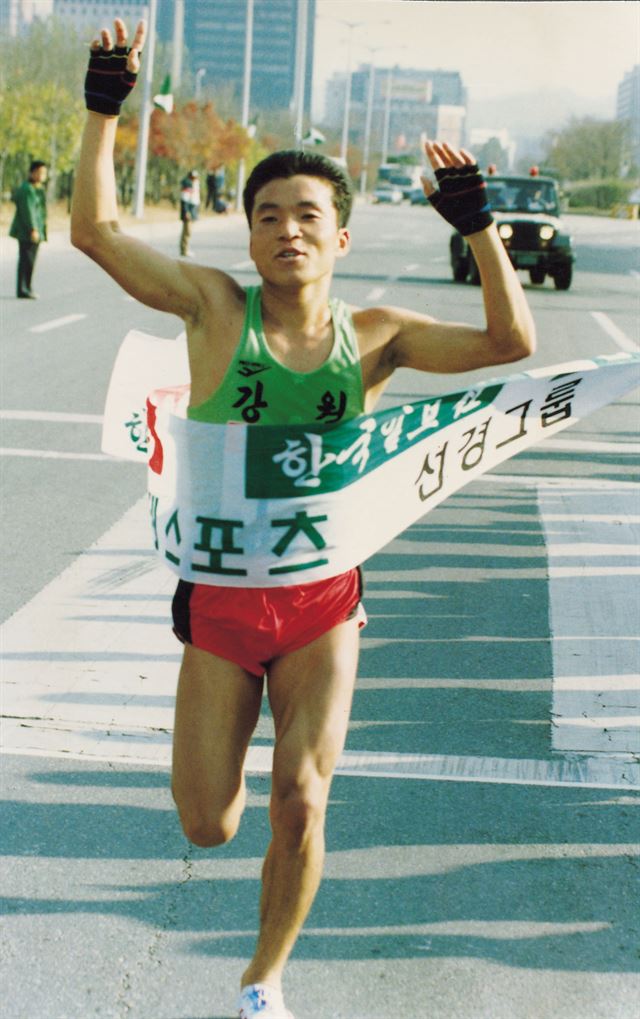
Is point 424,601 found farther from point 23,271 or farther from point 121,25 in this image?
point 23,271

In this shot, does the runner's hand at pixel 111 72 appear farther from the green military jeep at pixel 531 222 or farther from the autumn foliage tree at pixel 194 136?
the autumn foliage tree at pixel 194 136

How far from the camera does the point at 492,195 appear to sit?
88.8 feet

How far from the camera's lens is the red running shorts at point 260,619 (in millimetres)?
3520

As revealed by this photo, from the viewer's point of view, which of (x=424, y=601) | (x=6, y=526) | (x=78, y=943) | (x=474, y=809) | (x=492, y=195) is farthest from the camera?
(x=492, y=195)

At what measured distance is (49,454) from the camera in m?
11.0

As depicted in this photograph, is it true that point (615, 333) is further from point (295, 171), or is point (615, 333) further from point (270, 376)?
point (270, 376)

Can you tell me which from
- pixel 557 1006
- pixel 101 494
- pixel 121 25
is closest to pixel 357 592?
pixel 557 1006

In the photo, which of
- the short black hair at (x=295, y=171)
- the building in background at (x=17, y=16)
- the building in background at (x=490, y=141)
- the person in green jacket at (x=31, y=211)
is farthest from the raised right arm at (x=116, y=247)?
the building in background at (x=17, y=16)

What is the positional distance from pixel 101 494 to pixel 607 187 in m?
61.5

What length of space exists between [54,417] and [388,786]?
7932mm

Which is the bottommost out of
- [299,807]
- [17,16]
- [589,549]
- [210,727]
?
[589,549]

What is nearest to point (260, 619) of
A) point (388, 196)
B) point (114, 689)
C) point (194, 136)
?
point (114, 689)

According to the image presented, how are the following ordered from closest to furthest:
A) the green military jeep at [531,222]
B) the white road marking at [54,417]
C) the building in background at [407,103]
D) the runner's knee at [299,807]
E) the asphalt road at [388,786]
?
1. the runner's knee at [299,807]
2. the asphalt road at [388,786]
3. the building in background at [407,103]
4. the white road marking at [54,417]
5. the green military jeep at [531,222]

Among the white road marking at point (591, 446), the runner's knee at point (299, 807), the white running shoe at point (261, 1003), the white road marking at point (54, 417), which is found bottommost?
the white road marking at point (54, 417)
